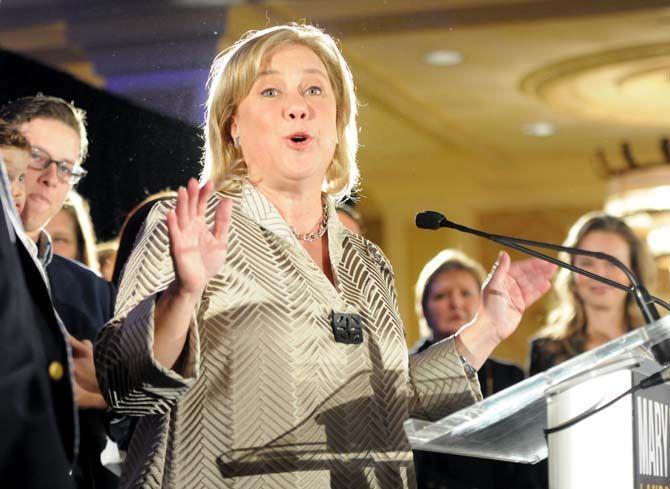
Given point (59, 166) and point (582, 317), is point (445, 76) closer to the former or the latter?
point (582, 317)

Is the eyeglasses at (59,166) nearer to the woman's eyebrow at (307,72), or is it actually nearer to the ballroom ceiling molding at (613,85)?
the woman's eyebrow at (307,72)

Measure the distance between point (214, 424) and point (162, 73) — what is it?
1.21m

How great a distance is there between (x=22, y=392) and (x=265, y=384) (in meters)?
0.60

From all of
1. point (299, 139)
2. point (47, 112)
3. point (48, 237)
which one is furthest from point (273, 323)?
point (47, 112)

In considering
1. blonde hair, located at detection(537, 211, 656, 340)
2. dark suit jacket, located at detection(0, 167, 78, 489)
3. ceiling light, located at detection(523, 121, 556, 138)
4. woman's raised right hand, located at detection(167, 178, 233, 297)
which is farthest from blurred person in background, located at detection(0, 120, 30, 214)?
ceiling light, located at detection(523, 121, 556, 138)

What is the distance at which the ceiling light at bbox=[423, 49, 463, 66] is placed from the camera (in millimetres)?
2777

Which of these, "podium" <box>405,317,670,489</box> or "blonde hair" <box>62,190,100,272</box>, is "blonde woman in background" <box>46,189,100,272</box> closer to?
"blonde hair" <box>62,190,100,272</box>

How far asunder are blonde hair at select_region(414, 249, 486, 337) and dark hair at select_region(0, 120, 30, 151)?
97cm

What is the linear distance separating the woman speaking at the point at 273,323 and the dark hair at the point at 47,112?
0.65 meters

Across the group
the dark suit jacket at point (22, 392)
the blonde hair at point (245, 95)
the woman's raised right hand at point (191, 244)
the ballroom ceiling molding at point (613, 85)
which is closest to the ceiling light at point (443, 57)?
the ballroom ceiling molding at point (613, 85)

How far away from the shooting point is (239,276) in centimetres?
154

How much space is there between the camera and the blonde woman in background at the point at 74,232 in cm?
223

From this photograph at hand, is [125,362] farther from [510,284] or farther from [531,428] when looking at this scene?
[510,284]

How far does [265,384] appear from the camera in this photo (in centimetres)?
151
